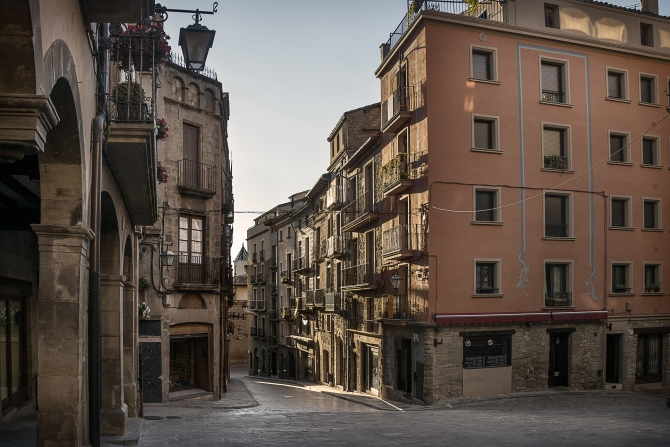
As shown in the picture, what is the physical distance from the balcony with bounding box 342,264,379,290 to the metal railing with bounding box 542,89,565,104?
1015 cm

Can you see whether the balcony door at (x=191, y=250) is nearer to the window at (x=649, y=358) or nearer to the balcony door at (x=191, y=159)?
the balcony door at (x=191, y=159)

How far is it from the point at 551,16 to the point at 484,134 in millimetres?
5701

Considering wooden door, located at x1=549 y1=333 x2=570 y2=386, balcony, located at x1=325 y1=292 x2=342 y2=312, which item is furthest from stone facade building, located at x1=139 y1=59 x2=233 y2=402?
wooden door, located at x1=549 y1=333 x2=570 y2=386

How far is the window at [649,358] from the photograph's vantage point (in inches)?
1119

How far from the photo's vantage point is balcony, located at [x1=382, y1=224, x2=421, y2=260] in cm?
2630

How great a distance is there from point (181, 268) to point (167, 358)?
10.6ft

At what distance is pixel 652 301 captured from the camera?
28781mm

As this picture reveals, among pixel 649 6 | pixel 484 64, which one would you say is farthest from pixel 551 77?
pixel 649 6

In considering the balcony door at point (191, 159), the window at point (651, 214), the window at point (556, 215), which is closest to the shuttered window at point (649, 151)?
the window at point (651, 214)

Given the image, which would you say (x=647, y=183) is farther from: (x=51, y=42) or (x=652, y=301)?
(x=51, y=42)

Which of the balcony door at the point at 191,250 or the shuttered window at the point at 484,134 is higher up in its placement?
the shuttered window at the point at 484,134

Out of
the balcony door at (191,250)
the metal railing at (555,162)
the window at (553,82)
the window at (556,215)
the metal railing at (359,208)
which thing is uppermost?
the window at (553,82)

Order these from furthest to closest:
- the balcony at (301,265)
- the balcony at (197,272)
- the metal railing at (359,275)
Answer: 1. the balcony at (301,265)
2. the metal railing at (359,275)
3. the balcony at (197,272)

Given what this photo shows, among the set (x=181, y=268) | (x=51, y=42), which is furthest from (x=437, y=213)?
(x=51, y=42)
